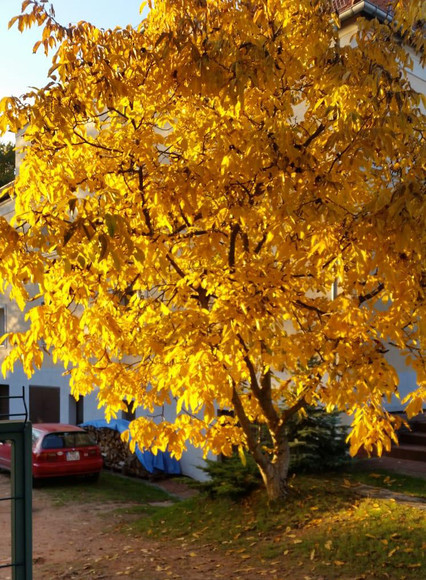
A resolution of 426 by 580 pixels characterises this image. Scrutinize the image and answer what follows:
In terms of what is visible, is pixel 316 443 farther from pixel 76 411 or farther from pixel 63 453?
pixel 76 411

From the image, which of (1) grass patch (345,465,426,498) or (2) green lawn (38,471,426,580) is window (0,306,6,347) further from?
(1) grass patch (345,465,426,498)

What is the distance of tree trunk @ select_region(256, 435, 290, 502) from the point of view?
385 inches

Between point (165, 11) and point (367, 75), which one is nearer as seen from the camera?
point (367, 75)

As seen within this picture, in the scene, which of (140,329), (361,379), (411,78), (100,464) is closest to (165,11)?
(140,329)

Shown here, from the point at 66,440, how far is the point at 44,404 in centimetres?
640

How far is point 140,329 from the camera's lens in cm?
816

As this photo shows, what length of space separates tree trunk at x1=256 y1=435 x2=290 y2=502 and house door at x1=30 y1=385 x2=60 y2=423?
13136 millimetres

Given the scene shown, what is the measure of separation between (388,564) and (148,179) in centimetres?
497

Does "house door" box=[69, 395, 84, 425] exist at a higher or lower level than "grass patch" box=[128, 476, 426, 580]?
higher

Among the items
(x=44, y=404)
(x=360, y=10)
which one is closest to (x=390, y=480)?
(x=360, y=10)

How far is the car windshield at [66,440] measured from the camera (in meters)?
16.0

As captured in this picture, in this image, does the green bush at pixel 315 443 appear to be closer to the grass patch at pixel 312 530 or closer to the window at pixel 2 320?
the grass patch at pixel 312 530

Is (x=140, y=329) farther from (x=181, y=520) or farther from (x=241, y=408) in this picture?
(x=181, y=520)

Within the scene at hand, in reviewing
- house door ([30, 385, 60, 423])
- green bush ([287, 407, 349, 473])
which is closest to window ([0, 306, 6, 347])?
house door ([30, 385, 60, 423])
